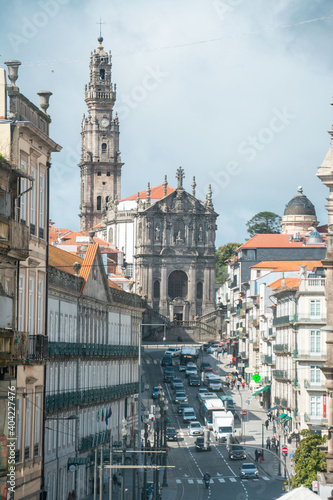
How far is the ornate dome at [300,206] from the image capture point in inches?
7692

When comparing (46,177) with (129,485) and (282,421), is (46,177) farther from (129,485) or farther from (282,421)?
(282,421)

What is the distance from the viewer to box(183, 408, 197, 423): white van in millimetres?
110250

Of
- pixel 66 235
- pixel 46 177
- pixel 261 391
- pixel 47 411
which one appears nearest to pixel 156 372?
pixel 261 391

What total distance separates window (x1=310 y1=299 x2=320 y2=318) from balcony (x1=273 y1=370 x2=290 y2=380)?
286 inches

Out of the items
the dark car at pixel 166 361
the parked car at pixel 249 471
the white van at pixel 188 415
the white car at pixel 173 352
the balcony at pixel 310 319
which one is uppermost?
the balcony at pixel 310 319

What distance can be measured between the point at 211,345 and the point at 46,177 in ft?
426

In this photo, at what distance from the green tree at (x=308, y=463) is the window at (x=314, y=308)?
42125 mm

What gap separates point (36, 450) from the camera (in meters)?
45.8

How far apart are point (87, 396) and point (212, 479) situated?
15.6 metres

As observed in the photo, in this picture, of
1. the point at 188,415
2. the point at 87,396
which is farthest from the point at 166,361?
the point at 87,396

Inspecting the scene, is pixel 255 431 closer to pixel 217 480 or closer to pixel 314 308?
pixel 314 308

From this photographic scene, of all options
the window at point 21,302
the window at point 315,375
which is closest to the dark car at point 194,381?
the window at point 315,375

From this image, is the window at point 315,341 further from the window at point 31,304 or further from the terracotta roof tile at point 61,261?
the window at point 31,304

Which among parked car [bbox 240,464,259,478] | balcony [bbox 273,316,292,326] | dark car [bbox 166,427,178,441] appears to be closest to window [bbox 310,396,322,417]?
balcony [bbox 273,316,292,326]
